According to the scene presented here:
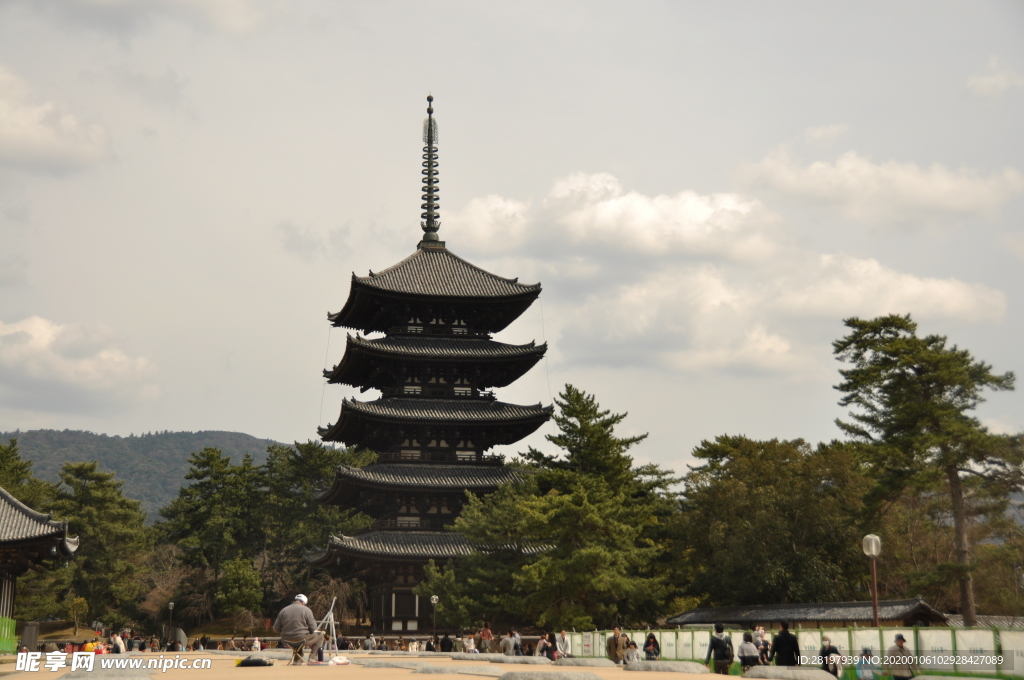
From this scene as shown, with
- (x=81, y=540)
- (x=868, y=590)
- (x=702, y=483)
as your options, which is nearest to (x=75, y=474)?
(x=81, y=540)

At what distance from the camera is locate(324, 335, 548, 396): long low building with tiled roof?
5616 cm

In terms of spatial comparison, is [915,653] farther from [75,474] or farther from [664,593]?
[75,474]

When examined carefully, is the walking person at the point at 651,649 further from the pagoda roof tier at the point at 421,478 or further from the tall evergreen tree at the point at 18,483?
the tall evergreen tree at the point at 18,483

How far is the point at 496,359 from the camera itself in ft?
188

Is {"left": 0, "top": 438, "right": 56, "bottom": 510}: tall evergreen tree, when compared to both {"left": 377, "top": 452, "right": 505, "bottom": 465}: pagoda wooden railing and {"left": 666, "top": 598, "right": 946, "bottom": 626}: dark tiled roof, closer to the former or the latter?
{"left": 377, "top": 452, "right": 505, "bottom": 465}: pagoda wooden railing

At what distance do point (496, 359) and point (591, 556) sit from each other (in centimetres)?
1597

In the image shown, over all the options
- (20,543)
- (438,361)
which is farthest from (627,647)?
(438,361)

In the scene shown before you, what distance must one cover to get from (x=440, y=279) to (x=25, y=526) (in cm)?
2576

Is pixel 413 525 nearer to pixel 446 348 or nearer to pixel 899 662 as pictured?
pixel 446 348

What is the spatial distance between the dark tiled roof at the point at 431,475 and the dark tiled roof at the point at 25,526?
1441cm

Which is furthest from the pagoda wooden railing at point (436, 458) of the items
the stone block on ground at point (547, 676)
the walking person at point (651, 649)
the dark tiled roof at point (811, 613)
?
the stone block on ground at point (547, 676)

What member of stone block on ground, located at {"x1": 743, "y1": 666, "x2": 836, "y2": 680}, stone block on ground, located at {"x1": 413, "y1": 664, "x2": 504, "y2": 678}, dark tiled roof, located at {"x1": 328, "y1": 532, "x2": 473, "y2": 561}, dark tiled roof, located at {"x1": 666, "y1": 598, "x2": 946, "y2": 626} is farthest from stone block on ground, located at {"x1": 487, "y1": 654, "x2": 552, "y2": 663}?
dark tiled roof, located at {"x1": 328, "y1": 532, "x2": 473, "y2": 561}

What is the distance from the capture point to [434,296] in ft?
188

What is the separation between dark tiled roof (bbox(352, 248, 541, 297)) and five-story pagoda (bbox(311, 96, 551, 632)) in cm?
8
